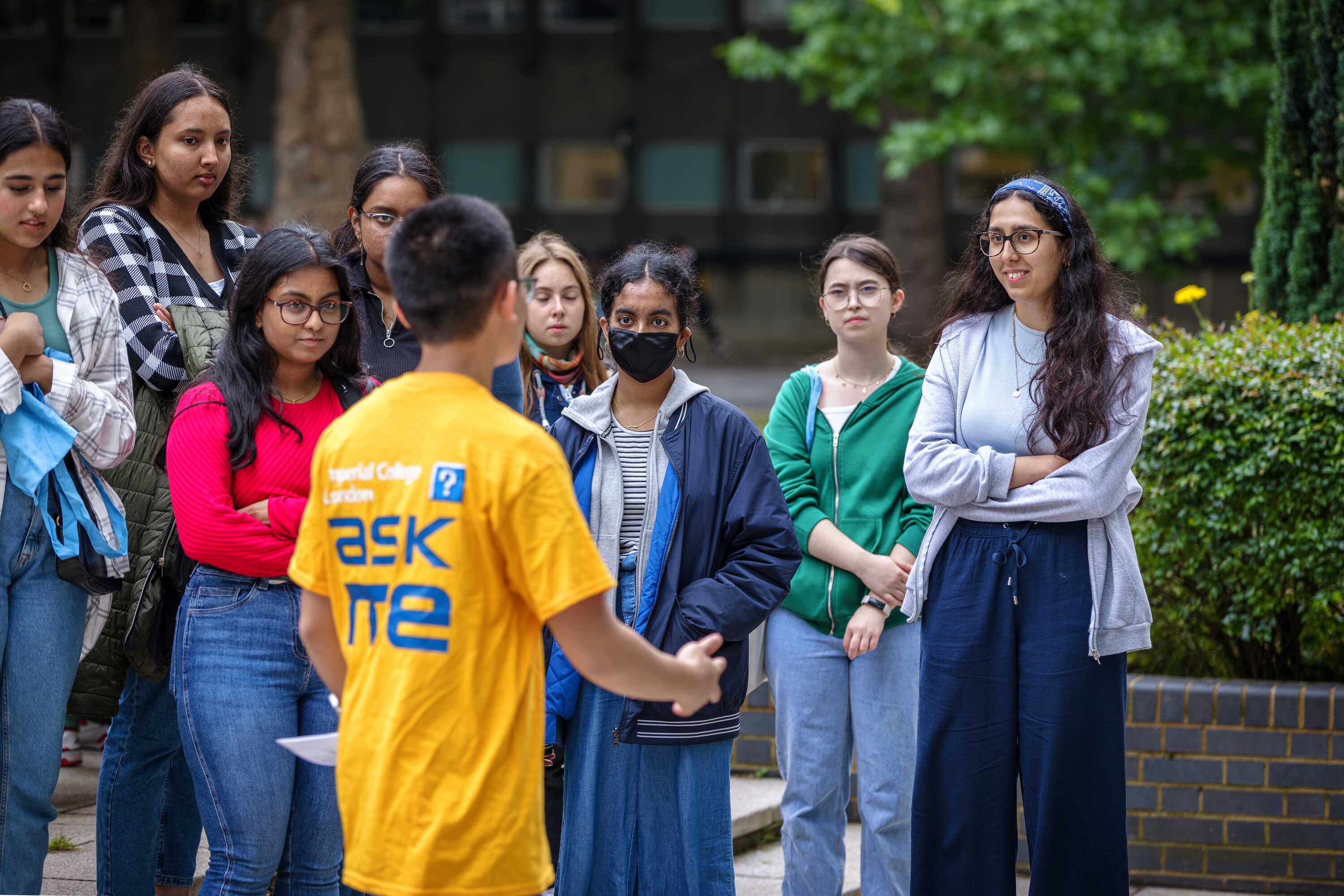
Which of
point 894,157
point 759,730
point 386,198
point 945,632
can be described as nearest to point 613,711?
point 945,632

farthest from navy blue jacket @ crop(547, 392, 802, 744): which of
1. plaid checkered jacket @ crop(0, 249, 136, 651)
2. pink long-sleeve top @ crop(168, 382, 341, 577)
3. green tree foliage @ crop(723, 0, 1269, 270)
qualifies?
green tree foliage @ crop(723, 0, 1269, 270)

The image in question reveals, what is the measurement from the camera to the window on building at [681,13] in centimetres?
2912

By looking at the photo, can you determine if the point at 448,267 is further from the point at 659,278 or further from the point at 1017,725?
the point at 1017,725

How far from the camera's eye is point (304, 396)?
3.51m

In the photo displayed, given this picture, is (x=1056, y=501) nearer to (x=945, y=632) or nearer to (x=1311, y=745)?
(x=945, y=632)

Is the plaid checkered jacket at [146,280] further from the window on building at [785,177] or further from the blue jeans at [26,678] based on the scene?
the window on building at [785,177]

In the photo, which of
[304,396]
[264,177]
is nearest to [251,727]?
[304,396]

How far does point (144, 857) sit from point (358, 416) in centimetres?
204

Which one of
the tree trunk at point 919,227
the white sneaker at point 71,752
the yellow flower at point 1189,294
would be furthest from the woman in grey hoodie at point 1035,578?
the tree trunk at point 919,227

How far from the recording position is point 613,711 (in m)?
3.50

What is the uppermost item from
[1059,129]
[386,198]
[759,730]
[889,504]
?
[1059,129]

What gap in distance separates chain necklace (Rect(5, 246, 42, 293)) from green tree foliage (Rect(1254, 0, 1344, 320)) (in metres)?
5.30

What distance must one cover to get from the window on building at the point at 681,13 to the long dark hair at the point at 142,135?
86.3ft

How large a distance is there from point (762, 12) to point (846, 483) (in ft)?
87.8
